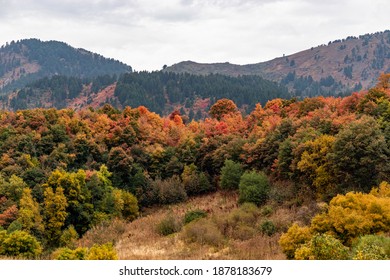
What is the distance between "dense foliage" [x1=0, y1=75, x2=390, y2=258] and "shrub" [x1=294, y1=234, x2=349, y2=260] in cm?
449

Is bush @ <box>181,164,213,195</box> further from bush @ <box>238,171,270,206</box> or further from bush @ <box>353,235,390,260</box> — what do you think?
bush @ <box>353,235,390,260</box>

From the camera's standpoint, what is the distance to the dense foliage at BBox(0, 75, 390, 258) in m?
32.8

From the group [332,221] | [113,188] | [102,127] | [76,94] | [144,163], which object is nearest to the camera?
[332,221]

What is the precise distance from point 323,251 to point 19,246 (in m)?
19.3

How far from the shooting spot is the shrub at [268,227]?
31062 millimetres

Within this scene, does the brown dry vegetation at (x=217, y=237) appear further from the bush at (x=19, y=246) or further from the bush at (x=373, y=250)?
the bush at (x=373, y=250)

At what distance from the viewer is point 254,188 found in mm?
39406

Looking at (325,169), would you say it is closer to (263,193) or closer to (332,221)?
(263,193)

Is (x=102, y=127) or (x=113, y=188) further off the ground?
(x=102, y=127)

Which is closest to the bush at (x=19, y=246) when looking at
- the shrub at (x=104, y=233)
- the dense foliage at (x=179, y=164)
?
the dense foliage at (x=179, y=164)

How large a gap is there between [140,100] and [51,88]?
5041 cm

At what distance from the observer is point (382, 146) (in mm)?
32969

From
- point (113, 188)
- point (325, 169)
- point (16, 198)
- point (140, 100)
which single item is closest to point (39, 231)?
point (16, 198)

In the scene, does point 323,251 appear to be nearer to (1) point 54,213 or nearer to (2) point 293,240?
(2) point 293,240
